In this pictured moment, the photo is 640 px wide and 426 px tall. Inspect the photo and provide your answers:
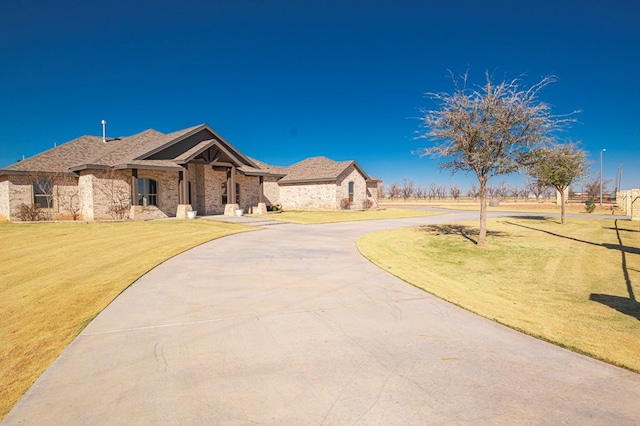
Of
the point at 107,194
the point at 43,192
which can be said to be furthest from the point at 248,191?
the point at 43,192

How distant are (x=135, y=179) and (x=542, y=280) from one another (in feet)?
71.5

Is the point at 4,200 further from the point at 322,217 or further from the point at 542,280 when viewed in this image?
the point at 542,280

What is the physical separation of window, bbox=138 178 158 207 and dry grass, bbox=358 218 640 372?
52.3ft

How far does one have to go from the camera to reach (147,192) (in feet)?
72.5

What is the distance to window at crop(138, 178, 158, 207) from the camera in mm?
21781

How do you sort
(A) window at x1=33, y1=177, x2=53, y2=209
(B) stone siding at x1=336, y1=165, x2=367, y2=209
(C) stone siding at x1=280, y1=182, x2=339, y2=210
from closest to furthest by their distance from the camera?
(A) window at x1=33, y1=177, x2=53, y2=209, (C) stone siding at x1=280, y1=182, x2=339, y2=210, (B) stone siding at x1=336, y1=165, x2=367, y2=209

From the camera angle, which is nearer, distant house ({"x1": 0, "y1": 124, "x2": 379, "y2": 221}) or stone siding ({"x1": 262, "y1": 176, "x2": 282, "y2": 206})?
distant house ({"x1": 0, "y1": 124, "x2": 379, "y2": 221})

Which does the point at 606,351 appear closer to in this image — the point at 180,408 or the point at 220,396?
the point at 220,396

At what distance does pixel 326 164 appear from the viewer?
39562 millimetres

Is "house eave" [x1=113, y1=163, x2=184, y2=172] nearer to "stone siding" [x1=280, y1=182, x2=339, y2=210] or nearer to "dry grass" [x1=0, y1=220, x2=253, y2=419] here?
"dry grass" [x1=0, y1=220, x2=253, y2=419]

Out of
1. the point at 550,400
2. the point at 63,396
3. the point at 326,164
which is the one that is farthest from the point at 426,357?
the point at 326,164

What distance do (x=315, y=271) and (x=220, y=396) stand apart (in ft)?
16.9

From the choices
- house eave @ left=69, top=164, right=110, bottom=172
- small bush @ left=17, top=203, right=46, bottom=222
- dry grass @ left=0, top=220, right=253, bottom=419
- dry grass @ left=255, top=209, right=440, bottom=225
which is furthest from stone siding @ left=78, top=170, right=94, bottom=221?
dry grass @ left=255, top=209, right=440, bottom=225

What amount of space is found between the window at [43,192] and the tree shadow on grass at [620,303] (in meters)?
27.8
